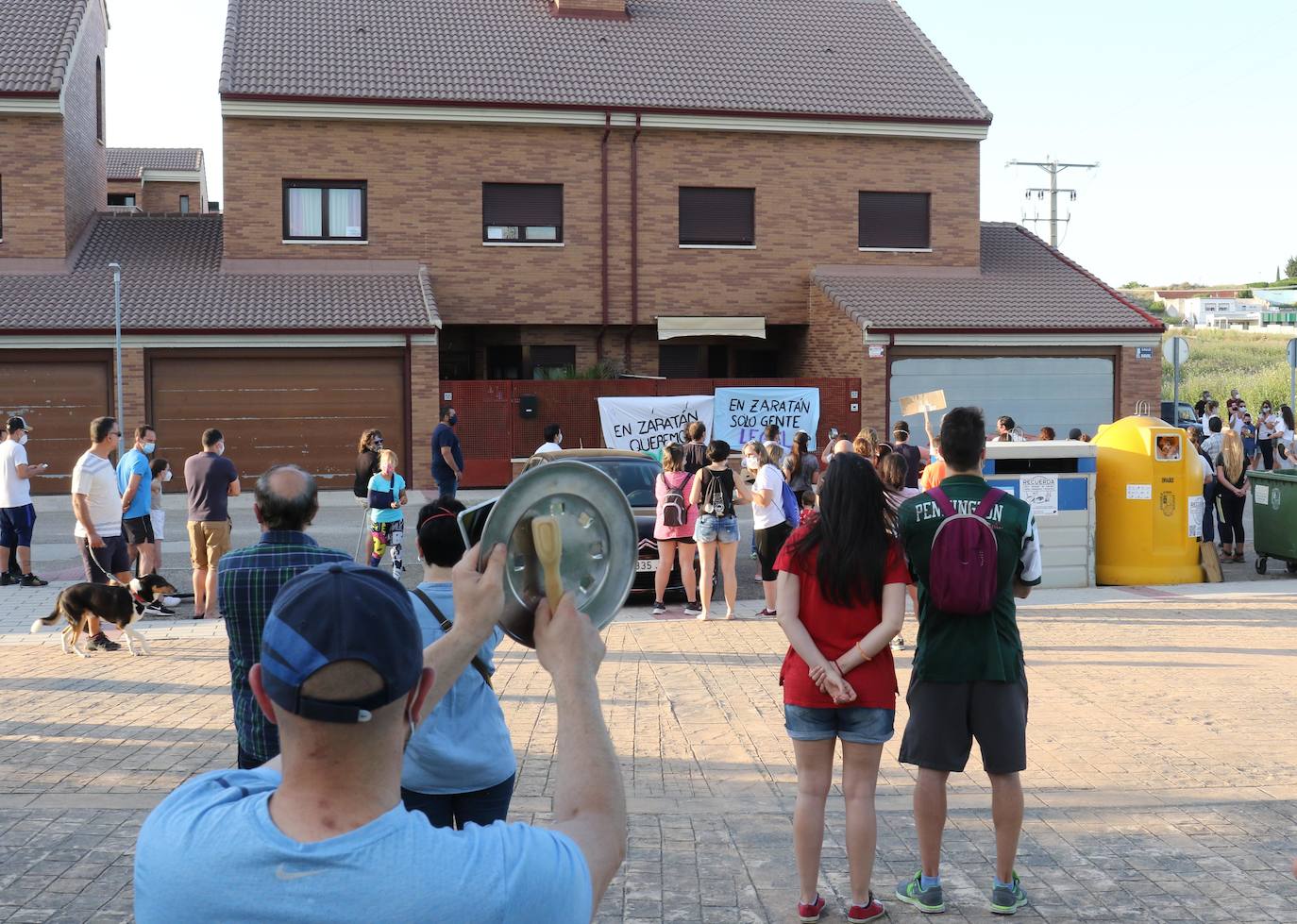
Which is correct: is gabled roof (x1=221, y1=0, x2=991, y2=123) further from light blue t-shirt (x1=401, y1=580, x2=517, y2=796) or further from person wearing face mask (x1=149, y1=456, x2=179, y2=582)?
light blue t-shirt (x1=401, y1=580, x2=517, y2=796)

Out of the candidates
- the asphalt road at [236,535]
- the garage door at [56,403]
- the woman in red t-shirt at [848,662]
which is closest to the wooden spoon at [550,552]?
the woman in red t-shirt at [848,662]

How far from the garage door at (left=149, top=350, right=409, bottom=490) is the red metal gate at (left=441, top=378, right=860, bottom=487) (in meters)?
1.38

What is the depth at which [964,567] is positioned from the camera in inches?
195

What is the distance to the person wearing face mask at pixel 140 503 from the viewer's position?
12360 mm

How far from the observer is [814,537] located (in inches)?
198

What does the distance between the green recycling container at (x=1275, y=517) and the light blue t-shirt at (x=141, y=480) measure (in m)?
11.9

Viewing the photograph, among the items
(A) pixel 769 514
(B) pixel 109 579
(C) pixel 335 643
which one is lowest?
(B) pixel 109 579

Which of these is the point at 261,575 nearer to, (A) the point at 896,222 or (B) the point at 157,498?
(B) the point at 157,498

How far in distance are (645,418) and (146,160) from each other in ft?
132

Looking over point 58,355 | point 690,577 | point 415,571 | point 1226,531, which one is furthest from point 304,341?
point 1226,531

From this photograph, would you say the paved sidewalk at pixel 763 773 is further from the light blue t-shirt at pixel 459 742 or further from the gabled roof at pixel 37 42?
the gabled roof at pixel 37 42

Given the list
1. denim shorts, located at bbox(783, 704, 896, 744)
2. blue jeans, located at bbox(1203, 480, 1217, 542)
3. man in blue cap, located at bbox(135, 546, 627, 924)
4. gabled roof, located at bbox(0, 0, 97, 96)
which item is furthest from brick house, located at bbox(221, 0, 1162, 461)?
man in blue cap, located at bbox(135, 546, 627, 924)

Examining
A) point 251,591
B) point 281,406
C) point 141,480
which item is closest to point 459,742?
point 251,591

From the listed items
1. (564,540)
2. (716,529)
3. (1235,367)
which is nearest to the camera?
(564,540)
